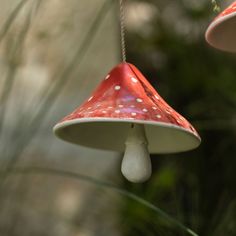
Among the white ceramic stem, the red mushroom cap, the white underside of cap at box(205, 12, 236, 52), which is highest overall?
the white underside of cap at box(205, 12, 236, 52)

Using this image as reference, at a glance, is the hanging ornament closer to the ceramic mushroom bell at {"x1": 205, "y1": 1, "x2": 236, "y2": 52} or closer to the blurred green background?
the ceramic mushroom bell at {"x1": 205, "y1": 1, "x2": 236, "y2": 52}

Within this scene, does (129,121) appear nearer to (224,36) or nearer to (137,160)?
(137,160)

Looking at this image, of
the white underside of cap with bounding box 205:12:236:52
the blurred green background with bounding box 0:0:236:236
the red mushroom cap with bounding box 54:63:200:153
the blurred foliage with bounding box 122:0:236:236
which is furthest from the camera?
the blurred foliage with bounding box 122:0:236:236

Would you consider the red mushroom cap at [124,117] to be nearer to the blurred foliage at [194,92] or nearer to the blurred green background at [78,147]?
the blurred green background at [78,147]

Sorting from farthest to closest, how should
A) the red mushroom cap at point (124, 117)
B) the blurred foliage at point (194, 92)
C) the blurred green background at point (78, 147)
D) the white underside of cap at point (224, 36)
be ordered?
1. the blurred foliage at point (194, 92)
2. the blurred green background at point (78, 147)
3. the white underside of cap at point (224, 36)
4. the red mushroom cap at point (124, 117)

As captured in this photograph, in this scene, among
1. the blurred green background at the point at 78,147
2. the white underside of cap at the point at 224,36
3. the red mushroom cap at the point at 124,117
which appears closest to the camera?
the red mushroom cap at the point at 124,117

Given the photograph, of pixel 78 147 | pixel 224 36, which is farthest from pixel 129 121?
pixel 78 147

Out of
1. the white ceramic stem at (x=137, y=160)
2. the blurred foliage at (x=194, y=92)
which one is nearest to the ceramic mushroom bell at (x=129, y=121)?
the white ceramic stem at (x=137, y=160)

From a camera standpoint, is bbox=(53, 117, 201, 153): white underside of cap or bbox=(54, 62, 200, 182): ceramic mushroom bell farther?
bbox=(53, 117, 201, 153): white underside of cap

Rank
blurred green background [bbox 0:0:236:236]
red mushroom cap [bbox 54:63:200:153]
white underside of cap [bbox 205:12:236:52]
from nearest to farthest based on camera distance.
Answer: red mushroom cap [bbox 54:63:200:153] → white underside of cap [bbox 205:12:236:52] → blurred green background [bbox 0:0:236:236]

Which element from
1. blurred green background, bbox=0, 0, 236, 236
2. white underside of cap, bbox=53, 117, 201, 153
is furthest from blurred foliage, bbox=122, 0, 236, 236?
white underside of cap, bbox=53, 117, 201, 153
